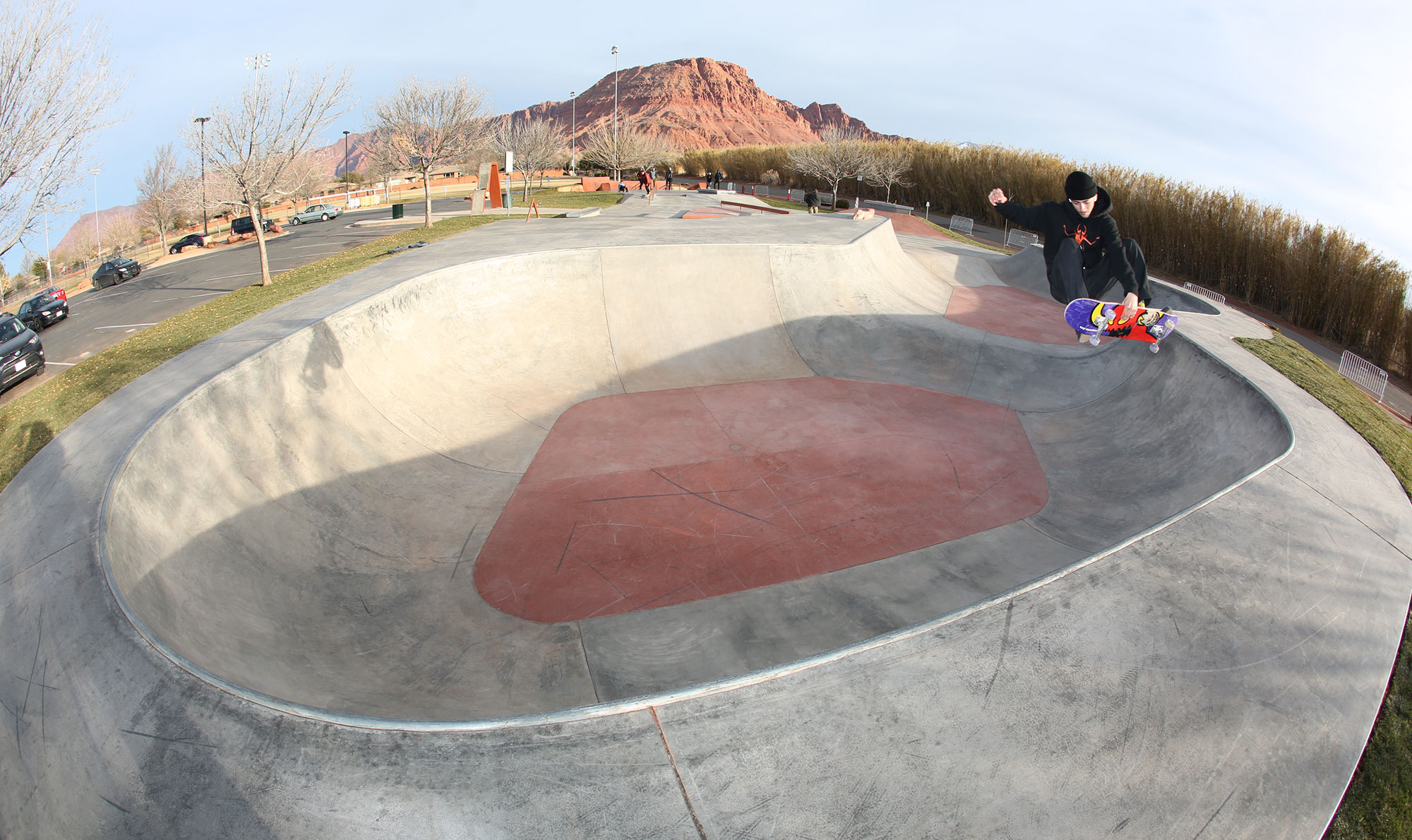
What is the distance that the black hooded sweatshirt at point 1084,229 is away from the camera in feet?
18.0

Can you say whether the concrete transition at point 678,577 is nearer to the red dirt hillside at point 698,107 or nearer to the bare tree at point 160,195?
the bare tree at point 160,195

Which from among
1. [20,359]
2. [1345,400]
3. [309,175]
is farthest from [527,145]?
[1345,400]

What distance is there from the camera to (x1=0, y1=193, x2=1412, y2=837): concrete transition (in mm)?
2918

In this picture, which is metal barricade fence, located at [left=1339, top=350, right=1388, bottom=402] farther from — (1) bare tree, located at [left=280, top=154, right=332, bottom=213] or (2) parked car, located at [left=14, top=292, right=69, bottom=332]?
(2) parked car, located at [left=14, top=292, right=69, bottom=332]

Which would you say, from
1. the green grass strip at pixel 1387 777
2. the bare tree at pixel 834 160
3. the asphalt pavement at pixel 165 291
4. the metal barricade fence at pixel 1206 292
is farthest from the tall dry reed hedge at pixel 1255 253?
the asphalt pavement at pixel 165 291

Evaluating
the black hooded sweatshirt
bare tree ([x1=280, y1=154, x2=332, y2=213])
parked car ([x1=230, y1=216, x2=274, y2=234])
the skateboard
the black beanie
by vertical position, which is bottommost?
the skateboard

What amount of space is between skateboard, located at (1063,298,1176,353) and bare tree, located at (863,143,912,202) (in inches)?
1315

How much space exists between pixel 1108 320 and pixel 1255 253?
18.9 meters

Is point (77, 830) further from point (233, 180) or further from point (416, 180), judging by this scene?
point (416, 180)

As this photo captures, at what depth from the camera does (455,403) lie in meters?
9.40

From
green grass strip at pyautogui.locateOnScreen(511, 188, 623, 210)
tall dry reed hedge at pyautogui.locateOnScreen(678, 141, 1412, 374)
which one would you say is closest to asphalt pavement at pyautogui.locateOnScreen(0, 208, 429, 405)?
green grass strip at pyautogui.locateOnScreen(511, 188, 623, 210)

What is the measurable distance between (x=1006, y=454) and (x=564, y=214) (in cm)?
1849

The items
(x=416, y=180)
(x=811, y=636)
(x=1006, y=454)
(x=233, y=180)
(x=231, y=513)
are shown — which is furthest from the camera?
(x=416, y=180)

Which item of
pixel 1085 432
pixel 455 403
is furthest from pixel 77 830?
pixel 1085 432
